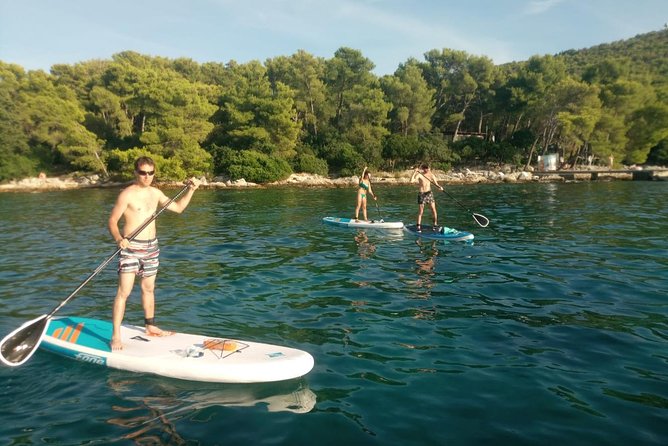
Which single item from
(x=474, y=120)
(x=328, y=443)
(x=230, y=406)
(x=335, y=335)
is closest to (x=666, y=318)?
(x=335, y=335)

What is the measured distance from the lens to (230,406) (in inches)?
199

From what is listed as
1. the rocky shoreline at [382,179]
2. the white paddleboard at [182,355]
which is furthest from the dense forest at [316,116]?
the white paddleboard at [182,355]

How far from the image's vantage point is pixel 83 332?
6.64 metres

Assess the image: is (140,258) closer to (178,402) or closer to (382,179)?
(178,402)

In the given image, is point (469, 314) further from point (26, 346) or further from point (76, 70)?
point (76, 70)

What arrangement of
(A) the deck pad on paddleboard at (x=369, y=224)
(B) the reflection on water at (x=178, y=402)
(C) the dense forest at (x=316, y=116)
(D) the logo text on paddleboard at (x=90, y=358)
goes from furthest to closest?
(C) the dense forest at (x=316, y=116) → (A) the deck pad on paddleboard at (x=369, y=224) → (D) the logo text on paddleboard at (x=90, y=358) → (B) the reflection on water at (x=178, y=402)

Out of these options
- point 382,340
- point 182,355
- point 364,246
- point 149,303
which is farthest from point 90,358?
point 364,246

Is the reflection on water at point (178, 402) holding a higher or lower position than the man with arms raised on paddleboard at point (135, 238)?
lower

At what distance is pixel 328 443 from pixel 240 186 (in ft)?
148

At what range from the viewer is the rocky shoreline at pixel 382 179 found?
48.0m

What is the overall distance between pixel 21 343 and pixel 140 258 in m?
1.78

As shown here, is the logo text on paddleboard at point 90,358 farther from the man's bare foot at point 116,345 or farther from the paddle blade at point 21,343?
the paddle blade at point 21,343

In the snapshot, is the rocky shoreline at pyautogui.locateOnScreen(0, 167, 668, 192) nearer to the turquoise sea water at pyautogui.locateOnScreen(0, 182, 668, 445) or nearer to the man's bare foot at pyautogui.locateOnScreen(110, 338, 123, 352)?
the turquoise sea water at pyautogui.locateOnScreen(0, 182, 668, 445)

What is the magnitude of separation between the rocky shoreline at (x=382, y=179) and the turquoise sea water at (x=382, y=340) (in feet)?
116
